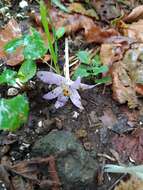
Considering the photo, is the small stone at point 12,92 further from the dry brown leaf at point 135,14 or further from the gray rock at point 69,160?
the dry brown leaf at point 135,14

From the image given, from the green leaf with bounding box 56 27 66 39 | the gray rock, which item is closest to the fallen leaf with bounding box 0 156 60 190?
the gray rock

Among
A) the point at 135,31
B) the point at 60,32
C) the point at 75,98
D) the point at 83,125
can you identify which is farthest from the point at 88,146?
the point at 135,31

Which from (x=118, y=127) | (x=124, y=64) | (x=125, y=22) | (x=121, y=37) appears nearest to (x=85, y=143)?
(x=118, y=127)

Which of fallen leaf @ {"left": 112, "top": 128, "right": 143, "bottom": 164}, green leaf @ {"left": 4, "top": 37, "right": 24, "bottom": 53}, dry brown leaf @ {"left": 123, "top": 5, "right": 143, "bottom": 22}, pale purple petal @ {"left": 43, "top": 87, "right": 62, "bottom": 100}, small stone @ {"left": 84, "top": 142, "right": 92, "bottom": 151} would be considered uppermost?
dry brown leaf @ {"left": 123, "top": 5, "right": 143, "bottom": 22}

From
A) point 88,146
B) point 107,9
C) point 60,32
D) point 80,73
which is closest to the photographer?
point 88,146

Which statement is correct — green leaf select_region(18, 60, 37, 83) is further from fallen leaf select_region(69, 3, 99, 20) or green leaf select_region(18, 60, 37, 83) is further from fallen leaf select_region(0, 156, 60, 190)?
fallen leaf select_region(69, 3, 99, 20)

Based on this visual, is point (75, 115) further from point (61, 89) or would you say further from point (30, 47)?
point (30, 47)
